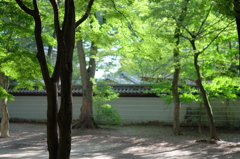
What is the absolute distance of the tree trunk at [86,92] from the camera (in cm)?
1388

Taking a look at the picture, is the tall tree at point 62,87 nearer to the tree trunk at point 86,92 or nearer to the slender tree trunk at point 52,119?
the slender tree trunk at point 52,119

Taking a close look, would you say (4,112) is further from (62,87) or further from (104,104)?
(62,87)

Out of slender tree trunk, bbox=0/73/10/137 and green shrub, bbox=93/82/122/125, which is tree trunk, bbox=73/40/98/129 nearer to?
green shrub, bbox=93/82/122/125

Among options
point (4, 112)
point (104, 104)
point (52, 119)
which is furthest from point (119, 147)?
point (104, 104)

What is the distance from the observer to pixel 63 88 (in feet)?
16.0

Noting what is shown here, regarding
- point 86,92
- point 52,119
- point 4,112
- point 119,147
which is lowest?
point 119,147

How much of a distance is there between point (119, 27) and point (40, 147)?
461 cm

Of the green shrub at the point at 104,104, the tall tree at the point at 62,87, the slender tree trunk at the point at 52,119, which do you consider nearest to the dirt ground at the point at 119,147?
the green shrub at the point at 104,104

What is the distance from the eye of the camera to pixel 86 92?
1429 cm

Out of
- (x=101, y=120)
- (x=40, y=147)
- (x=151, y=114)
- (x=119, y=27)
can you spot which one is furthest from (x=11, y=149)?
(x=151, y=114)

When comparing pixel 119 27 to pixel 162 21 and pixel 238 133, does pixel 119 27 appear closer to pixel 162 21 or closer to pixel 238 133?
pixel 162 21

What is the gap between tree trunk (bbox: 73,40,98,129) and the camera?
13.9 m

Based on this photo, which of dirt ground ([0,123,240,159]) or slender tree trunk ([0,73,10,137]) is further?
slender tree trunk ([0,73,10,137])

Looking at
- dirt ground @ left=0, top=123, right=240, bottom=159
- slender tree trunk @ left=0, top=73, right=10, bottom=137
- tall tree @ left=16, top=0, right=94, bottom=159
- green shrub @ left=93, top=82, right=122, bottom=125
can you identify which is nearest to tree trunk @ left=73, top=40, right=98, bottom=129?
green shrub @ left=93, top=82, right=122, bottom=125
